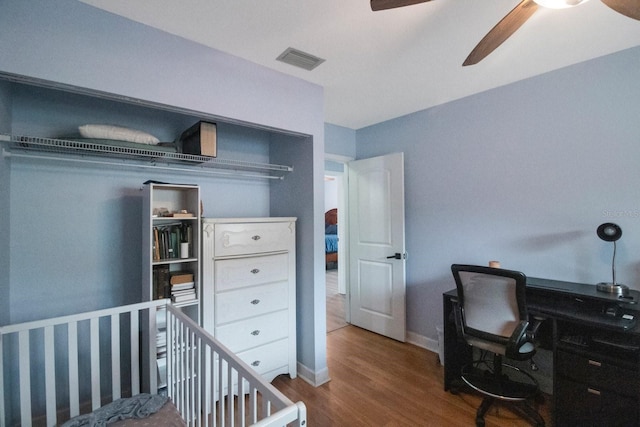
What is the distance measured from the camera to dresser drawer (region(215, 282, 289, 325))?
6.98 feet

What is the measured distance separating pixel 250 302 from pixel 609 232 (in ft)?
8.25

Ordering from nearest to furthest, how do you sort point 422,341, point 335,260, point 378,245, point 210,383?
point 210,383 < point 422,341 < point 378,245 < point 335,260

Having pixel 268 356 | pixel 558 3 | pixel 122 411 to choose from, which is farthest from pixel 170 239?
pixel 558 3

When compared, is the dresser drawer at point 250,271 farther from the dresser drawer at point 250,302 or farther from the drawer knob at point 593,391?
the drawer knob at point 593,391

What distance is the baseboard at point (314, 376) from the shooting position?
93.4 inches

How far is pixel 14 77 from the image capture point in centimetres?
140

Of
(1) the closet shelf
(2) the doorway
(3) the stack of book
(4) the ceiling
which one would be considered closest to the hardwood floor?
(2) the doorway

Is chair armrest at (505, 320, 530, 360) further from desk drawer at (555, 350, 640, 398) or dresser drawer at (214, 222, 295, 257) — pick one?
dresser drawer at (214, 222, 295, 257)

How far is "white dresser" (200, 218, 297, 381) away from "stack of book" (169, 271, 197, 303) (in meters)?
0.09

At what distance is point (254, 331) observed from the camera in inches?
89.2

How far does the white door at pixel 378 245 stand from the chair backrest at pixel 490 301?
102 cm

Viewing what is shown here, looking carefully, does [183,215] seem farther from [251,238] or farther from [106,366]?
[106,366]

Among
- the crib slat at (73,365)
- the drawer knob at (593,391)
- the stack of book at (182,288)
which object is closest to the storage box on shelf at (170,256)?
the stack of book at (182,288)

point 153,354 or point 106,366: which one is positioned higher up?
point 153,354
